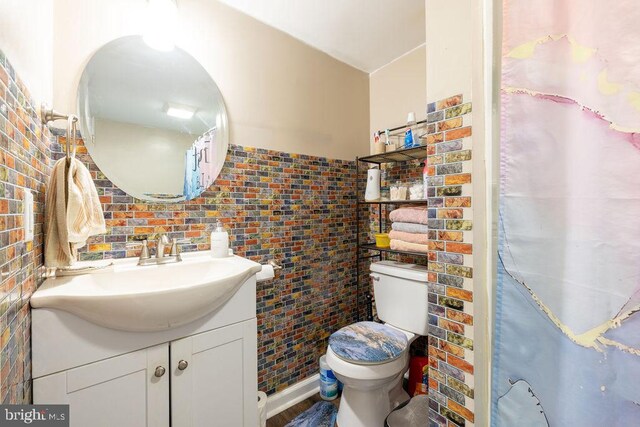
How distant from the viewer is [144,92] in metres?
1.30

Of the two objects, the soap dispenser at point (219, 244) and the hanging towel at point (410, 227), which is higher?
A: the hanging towel at point (410, 227)

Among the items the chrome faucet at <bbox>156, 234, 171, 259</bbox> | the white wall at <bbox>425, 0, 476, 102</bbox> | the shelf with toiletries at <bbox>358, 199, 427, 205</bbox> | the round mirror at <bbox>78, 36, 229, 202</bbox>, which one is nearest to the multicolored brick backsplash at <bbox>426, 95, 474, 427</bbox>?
the white wall at <bbox>425, 0, 476, 102</bbox>

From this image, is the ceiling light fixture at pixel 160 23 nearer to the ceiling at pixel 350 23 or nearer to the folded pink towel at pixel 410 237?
the ceiling at pixel 350 23

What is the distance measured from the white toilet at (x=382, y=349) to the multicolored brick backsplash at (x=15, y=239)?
3.77 feet

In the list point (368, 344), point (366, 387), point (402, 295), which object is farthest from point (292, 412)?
point (402, 295)

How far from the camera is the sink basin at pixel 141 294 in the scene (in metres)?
0.77

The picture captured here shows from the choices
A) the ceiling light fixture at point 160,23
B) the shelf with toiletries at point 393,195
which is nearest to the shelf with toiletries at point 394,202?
the shelf with toiletries at point 393,195

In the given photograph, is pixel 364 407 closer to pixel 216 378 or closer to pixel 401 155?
pixel 216 378

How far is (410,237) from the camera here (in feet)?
5.22

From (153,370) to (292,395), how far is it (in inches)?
44.3

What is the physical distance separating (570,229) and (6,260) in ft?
4.28

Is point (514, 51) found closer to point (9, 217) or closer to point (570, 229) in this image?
point (570, 229)

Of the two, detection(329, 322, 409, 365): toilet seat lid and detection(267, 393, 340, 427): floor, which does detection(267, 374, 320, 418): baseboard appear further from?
detection(329, 322, 409, 365): toilet seat lid

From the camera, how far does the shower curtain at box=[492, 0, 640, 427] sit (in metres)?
0.52
